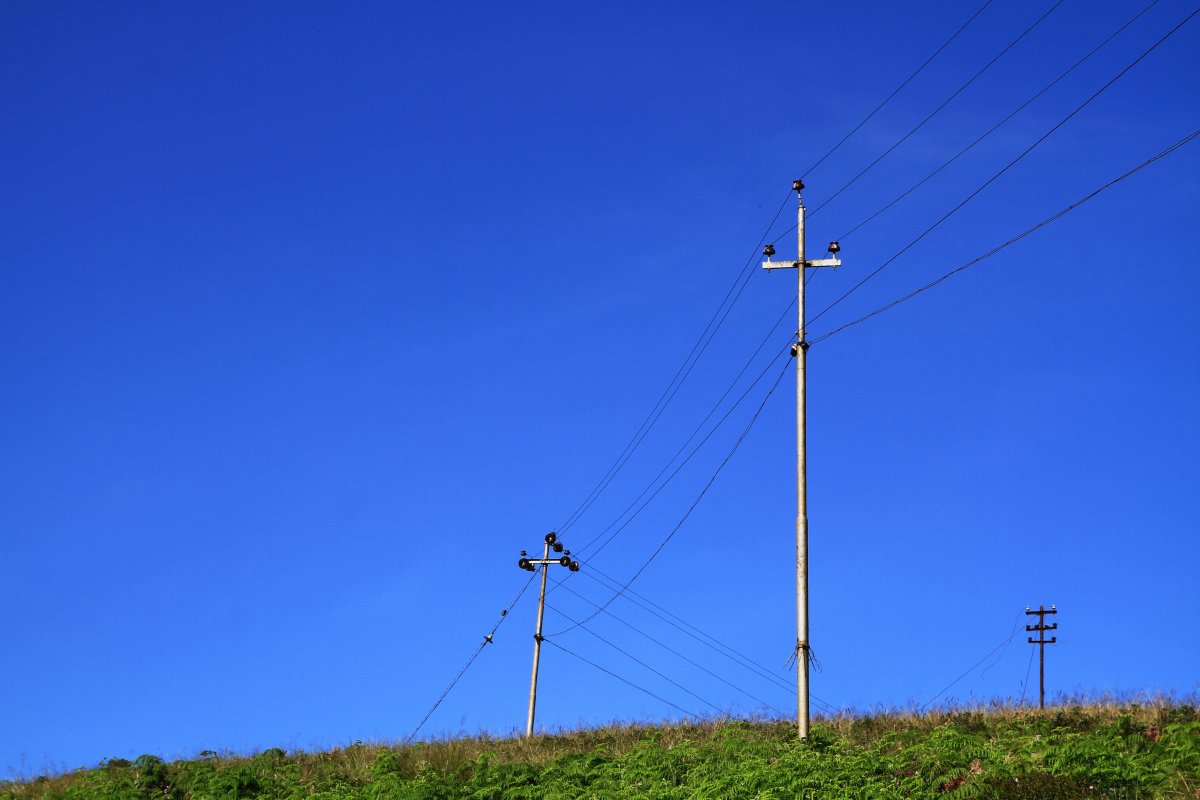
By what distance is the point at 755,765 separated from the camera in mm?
17125

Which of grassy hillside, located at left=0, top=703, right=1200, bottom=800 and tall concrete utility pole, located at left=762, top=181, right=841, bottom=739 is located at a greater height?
tall concrete utility pole, located at left=762, top=181, right=841, bottom=739

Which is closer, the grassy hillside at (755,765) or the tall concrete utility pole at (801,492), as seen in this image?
the grassy hillside at (755,765)

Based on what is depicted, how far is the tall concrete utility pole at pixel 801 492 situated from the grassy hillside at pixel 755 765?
90 cm

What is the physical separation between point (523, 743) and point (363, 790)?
25.5ft

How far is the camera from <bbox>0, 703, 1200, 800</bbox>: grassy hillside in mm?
15055

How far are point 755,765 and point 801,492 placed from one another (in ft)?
24.2

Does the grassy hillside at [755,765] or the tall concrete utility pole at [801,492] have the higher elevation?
the tall concrete utility pole at [801,492]

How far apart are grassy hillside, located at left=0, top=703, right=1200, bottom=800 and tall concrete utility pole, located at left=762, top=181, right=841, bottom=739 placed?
90 cm

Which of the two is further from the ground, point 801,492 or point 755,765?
point 801,492

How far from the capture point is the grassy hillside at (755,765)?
49.4 ft

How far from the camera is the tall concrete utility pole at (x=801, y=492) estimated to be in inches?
877

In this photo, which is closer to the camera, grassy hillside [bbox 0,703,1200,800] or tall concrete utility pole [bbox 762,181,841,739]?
grassy hillside [bbox 0,703,1200,800]

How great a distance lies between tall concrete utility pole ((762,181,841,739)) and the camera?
2227cm

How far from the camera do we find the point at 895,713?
24.7 meters
